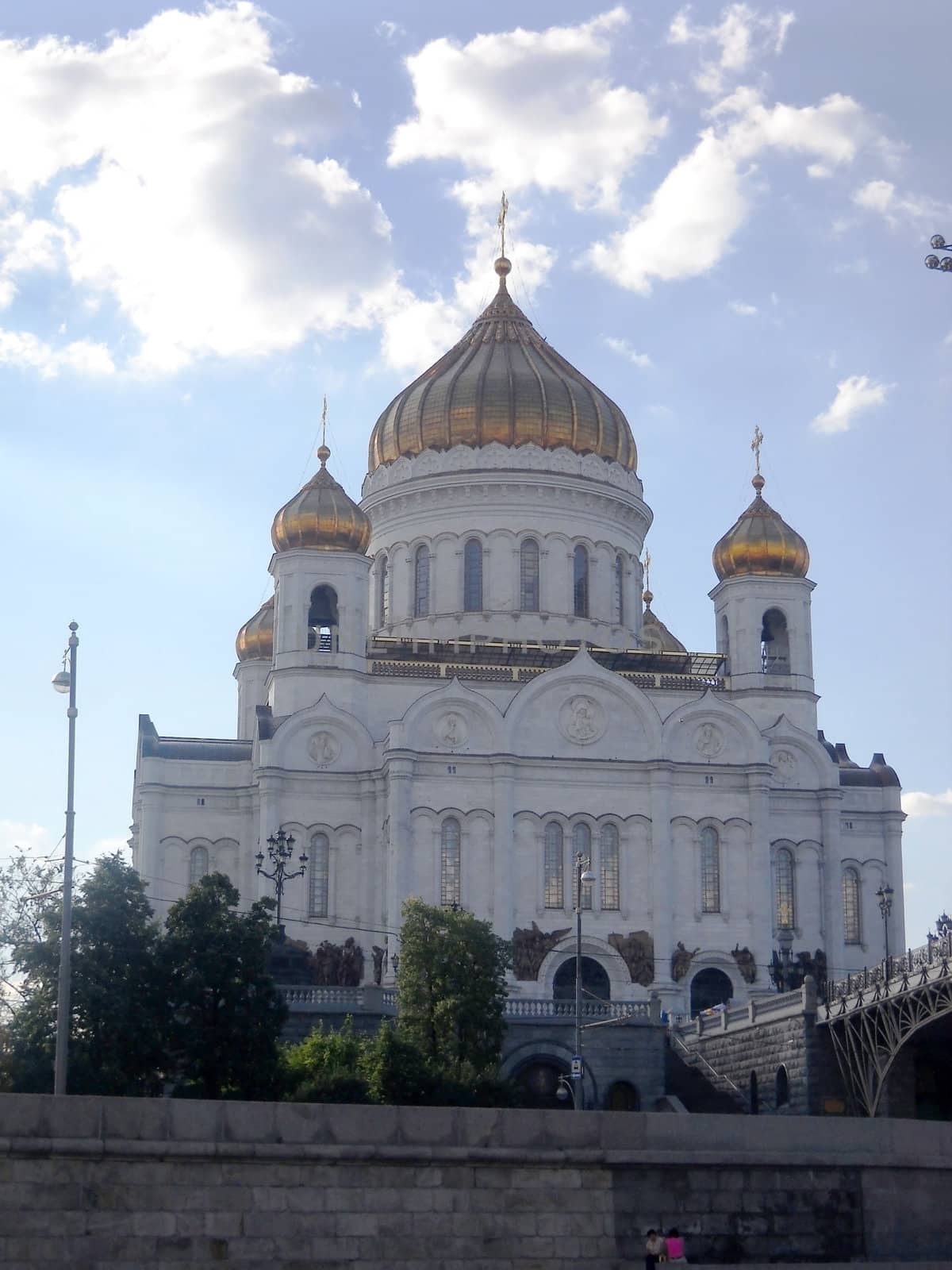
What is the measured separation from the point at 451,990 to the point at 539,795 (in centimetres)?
1591

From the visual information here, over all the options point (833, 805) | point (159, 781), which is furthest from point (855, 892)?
point (159, 781)

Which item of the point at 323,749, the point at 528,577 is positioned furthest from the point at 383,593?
the point at 323,749

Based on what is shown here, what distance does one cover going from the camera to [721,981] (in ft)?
199

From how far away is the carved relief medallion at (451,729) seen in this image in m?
61.2

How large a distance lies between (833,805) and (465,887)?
11.3 meters

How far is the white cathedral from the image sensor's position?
6031 cm

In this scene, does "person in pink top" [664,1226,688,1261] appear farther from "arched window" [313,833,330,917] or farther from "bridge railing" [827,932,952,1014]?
"arched window" [313,833,330,917]

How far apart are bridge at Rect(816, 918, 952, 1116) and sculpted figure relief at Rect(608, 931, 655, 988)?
1199cm

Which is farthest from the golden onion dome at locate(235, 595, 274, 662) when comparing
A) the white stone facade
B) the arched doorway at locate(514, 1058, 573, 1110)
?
the arched doorway at locate(514, 1058, 573, 1110)

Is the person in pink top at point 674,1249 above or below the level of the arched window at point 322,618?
below

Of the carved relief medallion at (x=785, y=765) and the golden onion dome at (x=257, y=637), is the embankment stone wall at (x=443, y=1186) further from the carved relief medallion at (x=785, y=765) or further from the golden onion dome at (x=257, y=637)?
the golden onion dome at (x=257, y=637)

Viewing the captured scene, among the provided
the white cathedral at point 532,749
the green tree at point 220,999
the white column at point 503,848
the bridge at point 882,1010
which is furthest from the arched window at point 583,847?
the green tree at point 220,999

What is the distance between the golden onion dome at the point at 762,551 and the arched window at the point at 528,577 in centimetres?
548

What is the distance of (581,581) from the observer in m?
68.3
